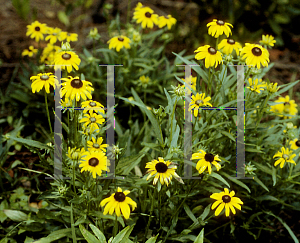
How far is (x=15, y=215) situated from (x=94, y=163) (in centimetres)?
90

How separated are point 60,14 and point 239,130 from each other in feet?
9.73

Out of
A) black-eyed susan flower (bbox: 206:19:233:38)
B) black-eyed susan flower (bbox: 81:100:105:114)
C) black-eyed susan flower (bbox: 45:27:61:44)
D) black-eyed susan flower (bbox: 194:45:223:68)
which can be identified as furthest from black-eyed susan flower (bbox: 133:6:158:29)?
black-eyed susan flower (bbox: 81:100:105:114)

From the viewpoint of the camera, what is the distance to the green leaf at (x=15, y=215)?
6.59 feet

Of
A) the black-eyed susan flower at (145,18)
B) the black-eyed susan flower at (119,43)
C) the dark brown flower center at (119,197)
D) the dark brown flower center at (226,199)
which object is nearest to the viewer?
the dark brown flower center at (119,197)

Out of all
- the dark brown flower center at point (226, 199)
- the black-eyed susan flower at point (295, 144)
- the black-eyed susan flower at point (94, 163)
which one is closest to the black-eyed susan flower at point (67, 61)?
the black-eyed susan flower at point (94, 163)

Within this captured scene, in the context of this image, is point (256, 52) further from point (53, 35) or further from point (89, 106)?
point (53, 35)

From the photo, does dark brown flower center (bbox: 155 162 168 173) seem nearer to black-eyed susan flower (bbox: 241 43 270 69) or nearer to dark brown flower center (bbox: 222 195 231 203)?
dark brown flower center (bbox: 222 195 231 203)

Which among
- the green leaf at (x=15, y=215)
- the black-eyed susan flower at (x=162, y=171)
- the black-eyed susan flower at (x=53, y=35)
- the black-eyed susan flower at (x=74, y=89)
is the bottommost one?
the green leaf at (x=15, y=215)

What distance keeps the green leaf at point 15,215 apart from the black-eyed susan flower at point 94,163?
2.65ft

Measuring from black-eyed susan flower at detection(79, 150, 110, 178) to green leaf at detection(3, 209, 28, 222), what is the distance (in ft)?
2.65

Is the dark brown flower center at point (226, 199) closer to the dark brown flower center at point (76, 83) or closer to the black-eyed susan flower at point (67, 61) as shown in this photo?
the dark brown flower center at point (76, 83)

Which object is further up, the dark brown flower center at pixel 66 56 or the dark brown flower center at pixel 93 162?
the dark brown flower center at pixel 66 56

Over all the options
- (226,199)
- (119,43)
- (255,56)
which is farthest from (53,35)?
(226,199)

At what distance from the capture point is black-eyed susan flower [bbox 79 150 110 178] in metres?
1.46
